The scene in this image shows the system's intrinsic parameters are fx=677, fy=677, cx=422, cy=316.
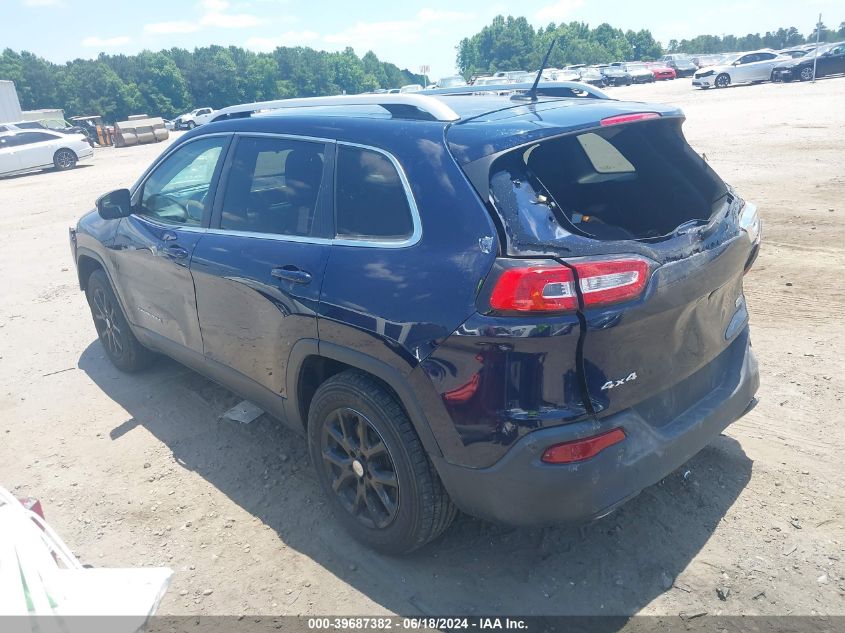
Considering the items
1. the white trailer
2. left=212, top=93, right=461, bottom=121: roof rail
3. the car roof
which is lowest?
the car roof

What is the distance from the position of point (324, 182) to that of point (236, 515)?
5.78ft

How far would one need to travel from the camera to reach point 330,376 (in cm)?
324

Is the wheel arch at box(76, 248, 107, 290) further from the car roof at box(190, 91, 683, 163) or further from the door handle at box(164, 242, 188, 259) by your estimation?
the car roof at box(190, 91, 683, 163)

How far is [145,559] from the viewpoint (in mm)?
3223

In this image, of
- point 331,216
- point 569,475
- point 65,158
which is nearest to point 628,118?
point 331,216

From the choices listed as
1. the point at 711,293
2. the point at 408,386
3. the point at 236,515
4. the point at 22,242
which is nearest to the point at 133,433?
the point at 236,515

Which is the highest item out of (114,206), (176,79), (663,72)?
(176,79)

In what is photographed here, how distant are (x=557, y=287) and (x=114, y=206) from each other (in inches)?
131

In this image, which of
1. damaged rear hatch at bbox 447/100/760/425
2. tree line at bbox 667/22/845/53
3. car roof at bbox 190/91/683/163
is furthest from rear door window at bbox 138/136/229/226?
tree line at bbox 667/22/845/53

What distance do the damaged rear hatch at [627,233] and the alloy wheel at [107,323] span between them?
11.6 ft

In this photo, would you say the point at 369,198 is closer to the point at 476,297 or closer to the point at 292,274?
the point at 292,274

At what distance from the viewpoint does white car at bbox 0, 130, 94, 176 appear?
910 inches

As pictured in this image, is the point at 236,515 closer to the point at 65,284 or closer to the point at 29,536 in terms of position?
the point at 29,536

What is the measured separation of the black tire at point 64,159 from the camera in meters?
24.3
